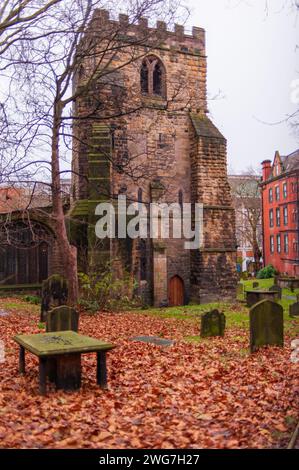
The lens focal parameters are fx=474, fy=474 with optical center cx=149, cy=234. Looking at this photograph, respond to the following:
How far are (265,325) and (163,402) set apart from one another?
151 inches

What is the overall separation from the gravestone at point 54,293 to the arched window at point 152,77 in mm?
11568

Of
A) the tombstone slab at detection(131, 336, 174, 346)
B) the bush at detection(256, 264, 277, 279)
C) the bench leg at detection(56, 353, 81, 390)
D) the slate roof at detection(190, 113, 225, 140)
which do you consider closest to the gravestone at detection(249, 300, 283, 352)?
the tombstone slab at detection(131, 336, 174, 346)

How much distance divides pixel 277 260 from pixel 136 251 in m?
27.3

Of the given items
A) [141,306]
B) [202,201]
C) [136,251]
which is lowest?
[141,306]

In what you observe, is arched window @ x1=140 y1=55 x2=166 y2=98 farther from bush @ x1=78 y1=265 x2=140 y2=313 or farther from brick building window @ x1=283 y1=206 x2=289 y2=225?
brick building window @ x1=283 y1=206 x2=289 y2=225

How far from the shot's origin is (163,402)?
6.24 metres

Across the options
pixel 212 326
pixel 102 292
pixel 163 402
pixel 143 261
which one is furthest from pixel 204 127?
pixel 163 402

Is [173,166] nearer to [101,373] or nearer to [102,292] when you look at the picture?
[102,292]

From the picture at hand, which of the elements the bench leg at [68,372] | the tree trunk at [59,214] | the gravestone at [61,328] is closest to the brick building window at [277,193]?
the tree trunk at [59,214]

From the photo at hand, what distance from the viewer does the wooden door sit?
895 inches

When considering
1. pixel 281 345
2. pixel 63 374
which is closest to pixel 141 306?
pixel 281 345

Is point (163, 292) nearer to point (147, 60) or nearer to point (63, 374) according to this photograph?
point (147, 60)

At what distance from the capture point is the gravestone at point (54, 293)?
14375mm
